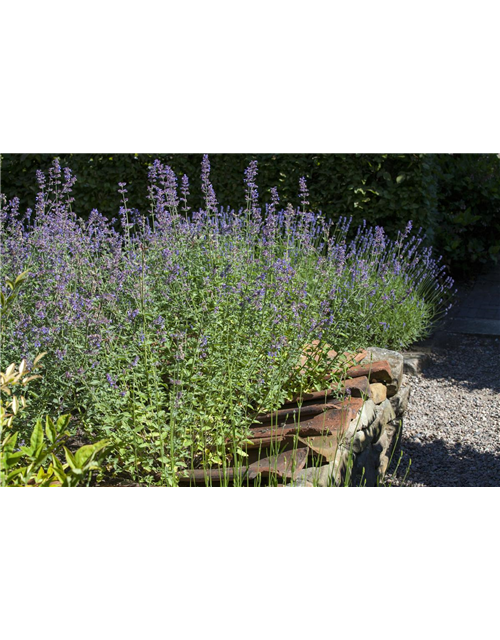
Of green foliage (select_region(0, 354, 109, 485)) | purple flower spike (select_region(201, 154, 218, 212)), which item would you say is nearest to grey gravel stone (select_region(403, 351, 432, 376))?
purple flower spike (select_region(201, 154, 218, 212))

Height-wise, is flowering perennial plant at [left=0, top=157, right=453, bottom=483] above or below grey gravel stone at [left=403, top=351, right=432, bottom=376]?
above

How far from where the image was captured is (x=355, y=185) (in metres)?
7.19

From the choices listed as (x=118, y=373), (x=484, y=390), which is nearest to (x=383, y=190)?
(x=484, y=390)

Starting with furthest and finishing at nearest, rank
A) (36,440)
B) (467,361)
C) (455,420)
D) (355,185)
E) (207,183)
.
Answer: (355,185) < (467,361) < (455,420) < (207,183) < (36,440)

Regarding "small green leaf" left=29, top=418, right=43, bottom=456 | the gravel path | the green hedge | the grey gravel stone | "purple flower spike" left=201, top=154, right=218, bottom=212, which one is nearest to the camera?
"small green leaf" left=29, top=418, right=43, bottom=456

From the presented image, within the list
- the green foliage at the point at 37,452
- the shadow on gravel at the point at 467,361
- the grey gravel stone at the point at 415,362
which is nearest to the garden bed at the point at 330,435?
the green foliage at the point at 37,452

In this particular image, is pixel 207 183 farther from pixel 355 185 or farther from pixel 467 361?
pixel 355 185

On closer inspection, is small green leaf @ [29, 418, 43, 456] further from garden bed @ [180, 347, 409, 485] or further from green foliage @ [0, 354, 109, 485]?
garden bed @ [180, 347, 409, 485]

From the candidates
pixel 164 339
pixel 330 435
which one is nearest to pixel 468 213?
pixel 330 435

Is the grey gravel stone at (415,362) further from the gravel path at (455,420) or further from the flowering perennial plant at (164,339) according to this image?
the flowering perennial plant at (164,339)

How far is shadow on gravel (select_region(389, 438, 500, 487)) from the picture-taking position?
4082 millimetres

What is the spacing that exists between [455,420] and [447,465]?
2.61ft
